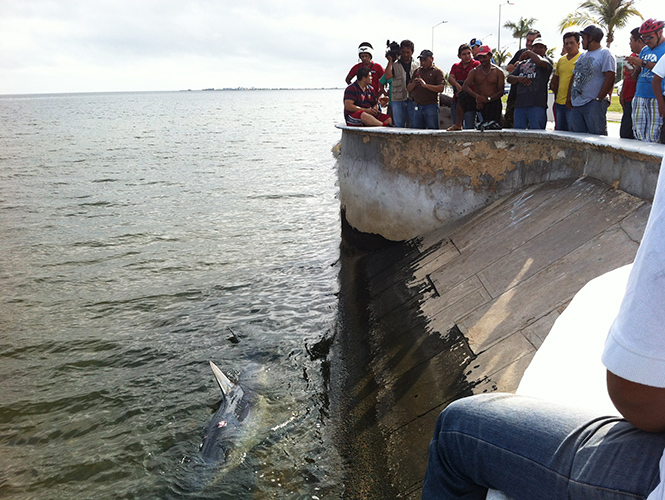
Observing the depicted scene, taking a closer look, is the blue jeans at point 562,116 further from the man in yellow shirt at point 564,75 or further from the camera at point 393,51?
the camera at point 393,51

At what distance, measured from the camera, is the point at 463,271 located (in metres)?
6.55

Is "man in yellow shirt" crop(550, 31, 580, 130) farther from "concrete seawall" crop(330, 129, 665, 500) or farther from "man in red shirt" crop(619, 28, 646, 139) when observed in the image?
"concrete seawall" crop(330, 129, 665, 500)

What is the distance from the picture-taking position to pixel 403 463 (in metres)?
4.58

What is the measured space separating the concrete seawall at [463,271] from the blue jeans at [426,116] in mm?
1506

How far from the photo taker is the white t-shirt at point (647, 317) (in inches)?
50.2

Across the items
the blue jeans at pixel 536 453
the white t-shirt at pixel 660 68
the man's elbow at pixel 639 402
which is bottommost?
Answer: the blue jeans at pixel 536 453

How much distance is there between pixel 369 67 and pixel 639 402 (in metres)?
11.2

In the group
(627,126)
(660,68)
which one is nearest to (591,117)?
(627,126)

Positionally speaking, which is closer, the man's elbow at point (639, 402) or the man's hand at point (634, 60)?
the man's elbow at point (639, 402)

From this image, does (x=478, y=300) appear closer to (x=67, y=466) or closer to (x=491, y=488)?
(x=491, y=488)

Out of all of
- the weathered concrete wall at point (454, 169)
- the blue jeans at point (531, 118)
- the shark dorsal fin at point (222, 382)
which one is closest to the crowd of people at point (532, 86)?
the blue jeans at point (531, 118)

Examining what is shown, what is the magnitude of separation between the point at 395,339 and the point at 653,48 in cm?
499

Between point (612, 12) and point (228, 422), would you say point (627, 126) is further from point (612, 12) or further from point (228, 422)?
point (612, 12)

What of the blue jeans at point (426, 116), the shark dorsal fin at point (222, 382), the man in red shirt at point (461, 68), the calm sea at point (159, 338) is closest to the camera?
the calm sea at point (159, 338)
